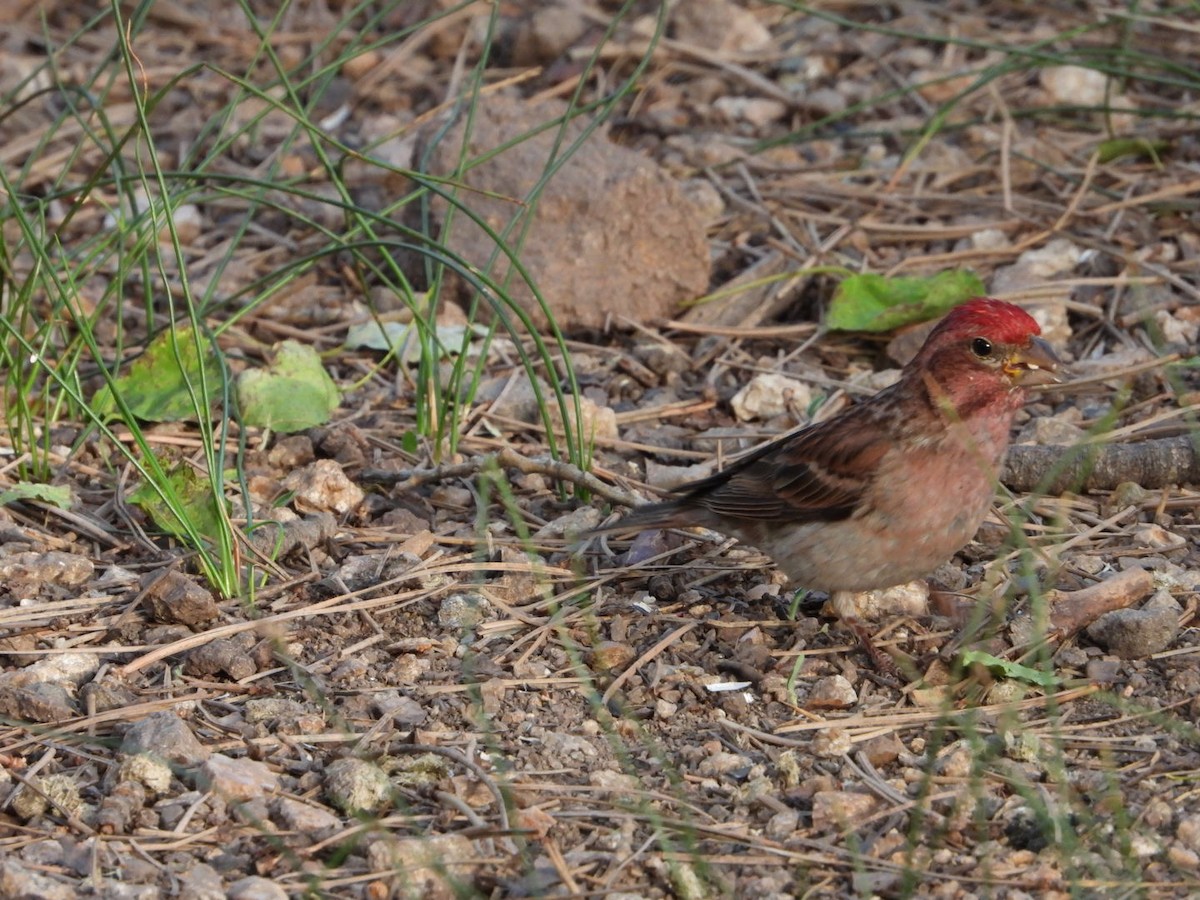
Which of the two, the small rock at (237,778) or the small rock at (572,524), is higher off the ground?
the small rock at (237,778)

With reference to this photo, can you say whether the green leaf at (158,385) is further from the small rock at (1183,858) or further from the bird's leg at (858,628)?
the small rock at (1183,858)

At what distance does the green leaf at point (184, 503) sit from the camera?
459cm

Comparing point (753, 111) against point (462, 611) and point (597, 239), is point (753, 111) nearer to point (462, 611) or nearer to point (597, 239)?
point (597, 239)

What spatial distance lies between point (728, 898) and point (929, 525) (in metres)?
1.35

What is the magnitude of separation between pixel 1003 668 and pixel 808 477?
0.77 metres

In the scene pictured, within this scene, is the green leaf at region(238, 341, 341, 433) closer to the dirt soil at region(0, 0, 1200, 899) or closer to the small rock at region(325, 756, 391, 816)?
the dirt soil at region(0, 0, 1200, 899)

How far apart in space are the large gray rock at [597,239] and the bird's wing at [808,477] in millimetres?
1670

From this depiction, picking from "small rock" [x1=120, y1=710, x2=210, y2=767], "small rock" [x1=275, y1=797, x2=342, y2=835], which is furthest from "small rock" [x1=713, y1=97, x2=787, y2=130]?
"small rock" [x1=275, y1=797, x2=342, y2=835]

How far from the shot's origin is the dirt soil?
3.36 meters

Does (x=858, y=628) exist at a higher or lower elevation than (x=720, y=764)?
lower

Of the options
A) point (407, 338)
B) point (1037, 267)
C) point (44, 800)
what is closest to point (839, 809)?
point (44, 800)

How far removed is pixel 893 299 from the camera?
5977mm

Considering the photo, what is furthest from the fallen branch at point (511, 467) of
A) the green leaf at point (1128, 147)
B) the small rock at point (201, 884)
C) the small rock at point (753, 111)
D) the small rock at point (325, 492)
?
the green leaf at point (1128, 147)

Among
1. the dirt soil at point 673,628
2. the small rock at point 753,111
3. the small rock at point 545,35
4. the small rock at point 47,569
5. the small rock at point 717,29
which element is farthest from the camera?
the small rock at point 717,29
